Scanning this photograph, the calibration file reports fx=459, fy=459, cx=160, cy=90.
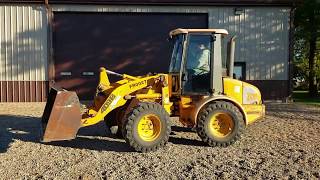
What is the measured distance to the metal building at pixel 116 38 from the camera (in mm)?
18188

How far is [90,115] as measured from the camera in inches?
356

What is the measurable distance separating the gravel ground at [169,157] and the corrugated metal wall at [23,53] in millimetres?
6827

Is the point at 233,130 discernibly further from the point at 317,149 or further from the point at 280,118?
the point at 280,118

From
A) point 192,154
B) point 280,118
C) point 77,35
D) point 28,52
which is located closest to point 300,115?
point 280,118

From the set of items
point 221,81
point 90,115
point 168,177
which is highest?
point 221,81

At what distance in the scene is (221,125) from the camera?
9.16m

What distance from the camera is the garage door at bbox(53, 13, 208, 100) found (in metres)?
18.5

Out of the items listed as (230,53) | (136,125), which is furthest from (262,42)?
(136,125)

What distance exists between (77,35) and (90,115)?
33.0 ft

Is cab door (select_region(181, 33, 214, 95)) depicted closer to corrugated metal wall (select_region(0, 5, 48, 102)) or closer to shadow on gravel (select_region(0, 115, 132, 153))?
shadow on gravel (select_region(0, 115, 132, 153))

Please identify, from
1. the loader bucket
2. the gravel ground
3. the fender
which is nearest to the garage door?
the gravel ground

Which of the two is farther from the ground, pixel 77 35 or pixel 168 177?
pixel 77 35

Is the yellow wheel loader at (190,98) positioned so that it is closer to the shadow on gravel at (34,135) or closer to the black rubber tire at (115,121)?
the black rubber tire at (115,121)

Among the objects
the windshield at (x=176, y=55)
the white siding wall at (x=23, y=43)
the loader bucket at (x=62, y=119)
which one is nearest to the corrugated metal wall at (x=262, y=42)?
the white siding wall at (x=23, y=43)
